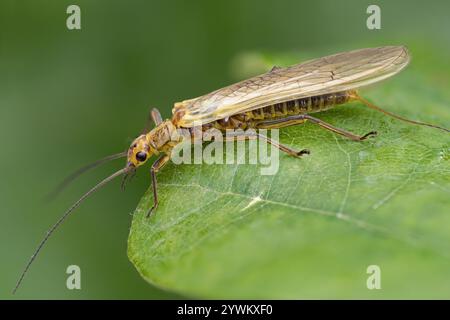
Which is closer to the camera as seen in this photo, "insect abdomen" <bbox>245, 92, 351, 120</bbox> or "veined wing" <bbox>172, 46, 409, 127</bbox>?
"veined wing" <bbox>172, 46, 409, 127</bbox>

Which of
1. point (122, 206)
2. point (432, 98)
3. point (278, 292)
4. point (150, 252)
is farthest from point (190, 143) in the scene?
point (278, 292)

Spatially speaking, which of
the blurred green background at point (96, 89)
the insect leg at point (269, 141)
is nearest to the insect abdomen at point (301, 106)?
the insect leg at point (269, 141)

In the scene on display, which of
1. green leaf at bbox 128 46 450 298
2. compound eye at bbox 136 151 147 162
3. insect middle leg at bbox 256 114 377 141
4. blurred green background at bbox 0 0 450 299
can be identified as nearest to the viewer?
green leaf at bbox 128 46 450 298

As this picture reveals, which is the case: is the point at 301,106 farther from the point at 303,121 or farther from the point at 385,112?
the point at 385,112

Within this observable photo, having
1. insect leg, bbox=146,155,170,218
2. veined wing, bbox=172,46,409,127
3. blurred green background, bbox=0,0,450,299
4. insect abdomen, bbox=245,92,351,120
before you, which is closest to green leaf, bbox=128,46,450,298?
insect leg, bbox=146,155,170,218

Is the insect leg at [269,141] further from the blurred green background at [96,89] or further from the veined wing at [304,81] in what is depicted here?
the blurred green background at [96,89]

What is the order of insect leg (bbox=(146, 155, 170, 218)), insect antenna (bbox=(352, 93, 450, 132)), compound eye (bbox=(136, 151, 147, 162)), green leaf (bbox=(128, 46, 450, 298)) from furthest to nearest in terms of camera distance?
compound eye (bbox=(136, 151, 147, 162)) < insect antenna (bbox=(352, 93, 450, 132)) < insect leg (bbox=(146, 155, 170, 218)) < green leaf (bbox=(128, 46, 450, 298))

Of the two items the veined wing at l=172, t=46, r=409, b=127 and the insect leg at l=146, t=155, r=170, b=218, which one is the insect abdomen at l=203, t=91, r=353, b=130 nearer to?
the veined wing at l=172, t=46, r=409, b=127
